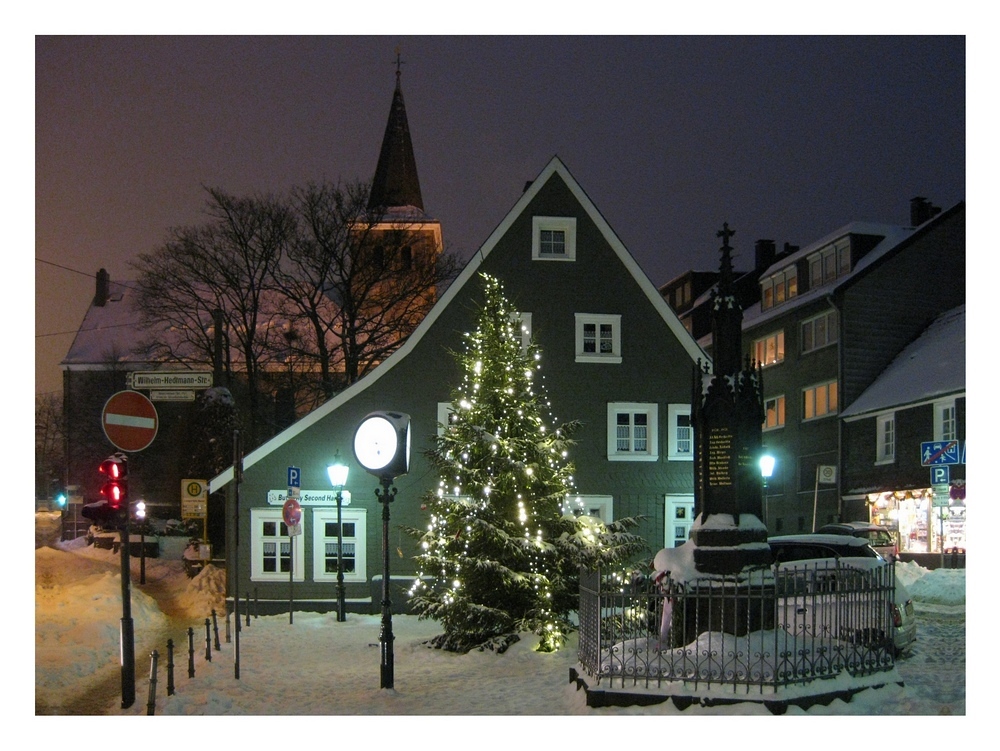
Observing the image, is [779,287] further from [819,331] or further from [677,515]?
[677,515]

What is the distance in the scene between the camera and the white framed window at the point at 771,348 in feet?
127

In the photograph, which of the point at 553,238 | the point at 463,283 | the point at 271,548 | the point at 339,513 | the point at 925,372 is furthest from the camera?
the point at 925,372

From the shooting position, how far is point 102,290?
53719 millimetres

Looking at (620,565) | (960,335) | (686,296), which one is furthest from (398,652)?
(686,296)

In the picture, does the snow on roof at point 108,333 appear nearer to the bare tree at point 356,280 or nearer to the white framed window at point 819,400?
the bare tree at point 356,280

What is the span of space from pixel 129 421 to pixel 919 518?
24.7 meters

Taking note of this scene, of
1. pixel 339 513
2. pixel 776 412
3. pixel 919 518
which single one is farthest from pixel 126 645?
pixel 776 412

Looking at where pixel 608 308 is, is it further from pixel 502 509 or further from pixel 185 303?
pixel 185 303

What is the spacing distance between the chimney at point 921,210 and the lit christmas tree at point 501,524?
26579 millimetres

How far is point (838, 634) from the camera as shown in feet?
40.4

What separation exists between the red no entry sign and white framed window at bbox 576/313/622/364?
1500 cm

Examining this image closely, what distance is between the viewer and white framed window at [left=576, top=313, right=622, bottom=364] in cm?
2528

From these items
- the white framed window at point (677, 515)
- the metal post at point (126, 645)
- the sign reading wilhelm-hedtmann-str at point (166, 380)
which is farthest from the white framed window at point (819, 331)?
the metal post at point (126, 645)

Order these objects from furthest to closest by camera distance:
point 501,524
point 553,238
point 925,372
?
point 925,372 < point 553,238 < point 501,524
